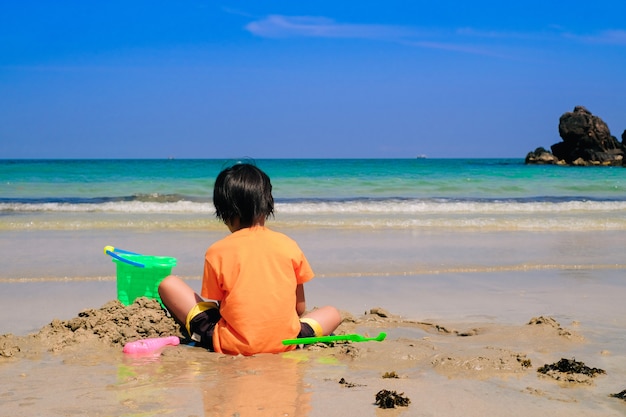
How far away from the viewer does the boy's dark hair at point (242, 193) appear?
11.3 ft

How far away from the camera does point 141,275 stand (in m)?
4.29

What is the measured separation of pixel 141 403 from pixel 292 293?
3.48 ft

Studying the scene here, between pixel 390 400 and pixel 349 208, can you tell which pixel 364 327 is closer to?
pixel 390 400

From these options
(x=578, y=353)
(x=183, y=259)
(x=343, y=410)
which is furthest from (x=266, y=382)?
(x=183, y=259)

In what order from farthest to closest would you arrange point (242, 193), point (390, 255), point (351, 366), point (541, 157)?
point (541, 157) < point (390, 255) < point (242, 193) < point (351, 366)

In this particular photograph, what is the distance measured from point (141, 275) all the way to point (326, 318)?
4.06 ft

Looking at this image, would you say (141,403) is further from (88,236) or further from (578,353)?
(88,236)

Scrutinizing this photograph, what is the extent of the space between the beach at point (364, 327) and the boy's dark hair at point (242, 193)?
0.74 m

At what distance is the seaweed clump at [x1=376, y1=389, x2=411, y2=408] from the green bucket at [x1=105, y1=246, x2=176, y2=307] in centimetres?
183

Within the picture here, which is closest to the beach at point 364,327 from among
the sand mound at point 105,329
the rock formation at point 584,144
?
the sand mound at point 105,329

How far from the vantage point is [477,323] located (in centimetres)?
455

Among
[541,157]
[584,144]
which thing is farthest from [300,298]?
[541,157]

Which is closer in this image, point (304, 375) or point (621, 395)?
point (621, 395)

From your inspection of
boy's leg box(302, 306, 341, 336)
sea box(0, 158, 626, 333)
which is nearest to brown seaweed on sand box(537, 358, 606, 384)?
boy's leg box(302, 306, 341, 336)
